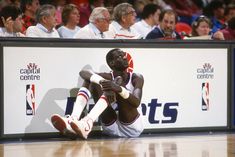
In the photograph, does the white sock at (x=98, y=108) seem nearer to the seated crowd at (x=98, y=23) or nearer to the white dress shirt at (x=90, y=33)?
the seated crowd at (x=98, y=23)

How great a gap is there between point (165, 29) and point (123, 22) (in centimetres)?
69

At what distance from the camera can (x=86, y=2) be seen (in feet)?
43.3

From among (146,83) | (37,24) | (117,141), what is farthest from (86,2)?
(117,141)

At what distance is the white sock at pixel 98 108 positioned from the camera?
8.79 metres

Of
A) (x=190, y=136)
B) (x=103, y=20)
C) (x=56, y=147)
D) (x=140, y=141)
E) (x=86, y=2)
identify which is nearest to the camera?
(x=56, y=147)

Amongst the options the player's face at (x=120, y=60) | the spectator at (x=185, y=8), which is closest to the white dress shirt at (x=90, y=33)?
the player's face at (x=120, y=60)

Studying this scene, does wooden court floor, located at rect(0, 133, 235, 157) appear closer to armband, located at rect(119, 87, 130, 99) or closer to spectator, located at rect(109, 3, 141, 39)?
armband, located at rect(119, 87, 130, 99)

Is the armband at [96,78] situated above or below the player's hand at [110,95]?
above

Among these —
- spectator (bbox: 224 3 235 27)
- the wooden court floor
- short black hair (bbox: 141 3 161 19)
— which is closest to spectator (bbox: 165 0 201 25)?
spectator (bbox: 224 3 235 27)

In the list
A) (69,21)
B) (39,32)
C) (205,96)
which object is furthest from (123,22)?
(205,96)

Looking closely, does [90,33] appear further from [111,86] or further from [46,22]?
[111,86]

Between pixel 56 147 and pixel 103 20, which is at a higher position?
pixel 103 20

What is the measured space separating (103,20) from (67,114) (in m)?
1.65

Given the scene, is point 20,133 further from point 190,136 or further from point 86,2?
point 86,2
